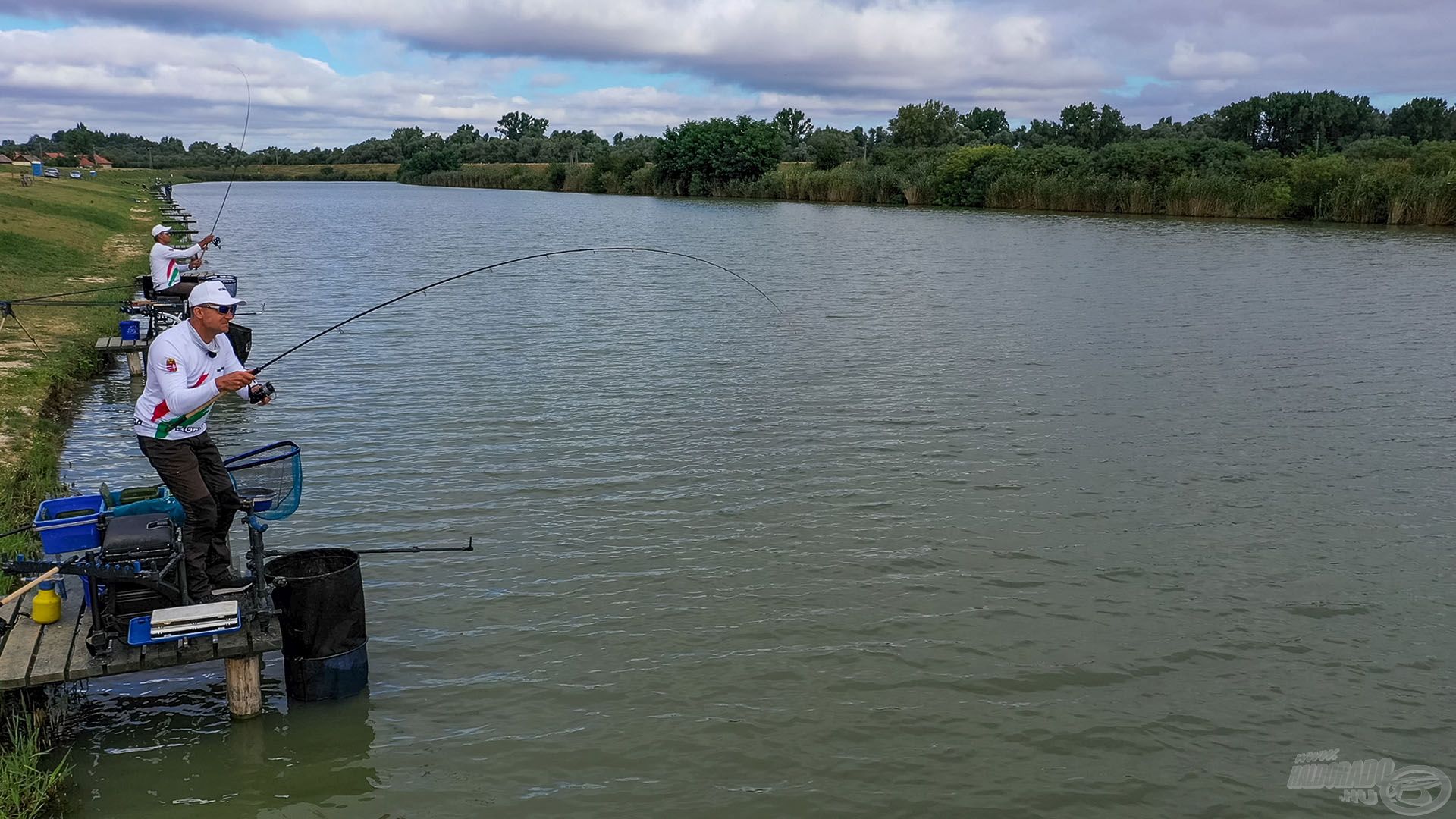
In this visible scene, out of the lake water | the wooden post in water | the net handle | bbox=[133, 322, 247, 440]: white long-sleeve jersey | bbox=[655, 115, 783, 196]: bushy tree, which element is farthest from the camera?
bbox=[655, 115, 783, 196]: bushy tree

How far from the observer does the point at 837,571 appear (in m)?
8.62

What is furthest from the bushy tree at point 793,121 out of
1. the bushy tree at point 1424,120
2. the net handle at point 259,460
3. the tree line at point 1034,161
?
the net handle at point 259,460

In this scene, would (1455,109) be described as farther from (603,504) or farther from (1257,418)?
(603,504)

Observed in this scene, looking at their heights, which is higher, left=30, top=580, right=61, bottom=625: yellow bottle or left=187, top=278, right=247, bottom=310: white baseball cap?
left=187, top=278, right=247, bottom=310: white baseball cap

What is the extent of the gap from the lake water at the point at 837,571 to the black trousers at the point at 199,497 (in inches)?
36.2

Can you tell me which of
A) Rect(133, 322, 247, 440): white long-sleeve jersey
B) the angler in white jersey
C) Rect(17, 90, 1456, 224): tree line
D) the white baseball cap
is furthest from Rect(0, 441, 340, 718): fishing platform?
Rect(17, 90, 1456, 224): tree line

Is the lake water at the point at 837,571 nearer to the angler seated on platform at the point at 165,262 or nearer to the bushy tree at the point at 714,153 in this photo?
the angler seated on platform at the point at 165,262

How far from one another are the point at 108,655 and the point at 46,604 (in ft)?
2.25

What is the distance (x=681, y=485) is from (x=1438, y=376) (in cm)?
1282

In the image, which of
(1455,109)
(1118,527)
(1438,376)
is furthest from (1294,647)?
(1455,109)

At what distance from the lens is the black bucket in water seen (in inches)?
243

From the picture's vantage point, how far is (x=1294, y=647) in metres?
7.41

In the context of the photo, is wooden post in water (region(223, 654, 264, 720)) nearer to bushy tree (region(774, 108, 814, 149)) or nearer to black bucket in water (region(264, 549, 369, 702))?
black bucket in water (region(264, 549, 369, 702))

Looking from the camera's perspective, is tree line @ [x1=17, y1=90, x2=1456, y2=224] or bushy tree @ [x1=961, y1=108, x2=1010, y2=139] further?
bushy tree @ [x1=961, y1=108, x2=1010, y2=139]
